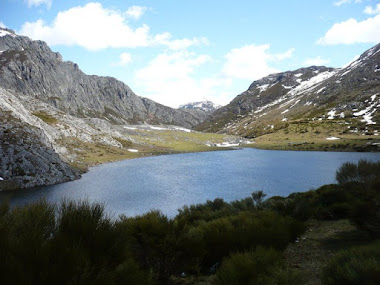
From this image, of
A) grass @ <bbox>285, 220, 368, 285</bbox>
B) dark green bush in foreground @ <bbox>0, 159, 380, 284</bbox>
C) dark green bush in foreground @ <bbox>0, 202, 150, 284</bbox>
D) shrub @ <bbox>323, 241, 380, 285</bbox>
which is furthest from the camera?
grass @ <bbox>285, 220, 368, 285</bbox>

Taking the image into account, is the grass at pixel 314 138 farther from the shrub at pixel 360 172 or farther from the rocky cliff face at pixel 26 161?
the rocky cliff face at pixel 26 161

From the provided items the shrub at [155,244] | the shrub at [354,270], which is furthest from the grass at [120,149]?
the shrub at [354,270]

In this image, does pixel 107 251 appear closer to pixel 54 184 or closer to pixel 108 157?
pixel 54 184

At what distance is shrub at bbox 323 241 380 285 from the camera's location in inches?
266

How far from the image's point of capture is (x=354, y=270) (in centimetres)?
711

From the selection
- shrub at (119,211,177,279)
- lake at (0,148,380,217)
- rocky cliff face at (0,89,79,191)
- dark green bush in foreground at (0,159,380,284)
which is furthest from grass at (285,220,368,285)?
rocky cliff face at (0,89,79,191)

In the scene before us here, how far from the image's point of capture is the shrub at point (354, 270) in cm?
676

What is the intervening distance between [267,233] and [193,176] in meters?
55.8

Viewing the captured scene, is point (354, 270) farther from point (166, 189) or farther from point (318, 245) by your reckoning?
point (166, 189)

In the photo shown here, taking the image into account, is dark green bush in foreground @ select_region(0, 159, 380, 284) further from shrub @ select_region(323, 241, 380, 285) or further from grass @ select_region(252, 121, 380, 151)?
grass @ select_region(252, 121, 380, 151)

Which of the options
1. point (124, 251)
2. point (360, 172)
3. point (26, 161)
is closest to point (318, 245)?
point (124, 251)

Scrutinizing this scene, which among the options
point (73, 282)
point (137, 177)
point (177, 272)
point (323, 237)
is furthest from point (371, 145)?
point (73, 282)

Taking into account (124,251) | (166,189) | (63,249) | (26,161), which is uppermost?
(26,161)

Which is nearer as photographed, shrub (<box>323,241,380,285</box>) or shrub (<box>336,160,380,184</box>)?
shrub (<box>323,241,380,285</box>)
